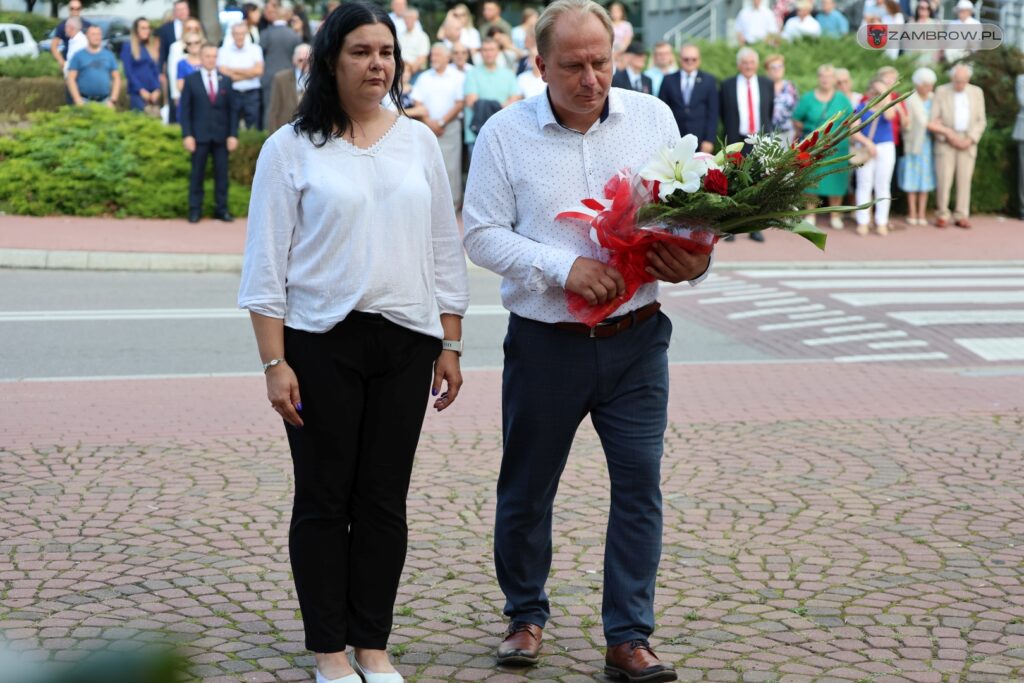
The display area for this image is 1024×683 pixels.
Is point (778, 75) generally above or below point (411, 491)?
above

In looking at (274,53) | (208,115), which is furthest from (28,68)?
(208,115)

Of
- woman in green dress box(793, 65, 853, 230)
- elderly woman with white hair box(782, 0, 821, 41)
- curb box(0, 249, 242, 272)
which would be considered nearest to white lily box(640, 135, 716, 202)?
curb box(0, 249, 242, 272)

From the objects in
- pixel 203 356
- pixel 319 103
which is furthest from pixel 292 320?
pixel 203 356

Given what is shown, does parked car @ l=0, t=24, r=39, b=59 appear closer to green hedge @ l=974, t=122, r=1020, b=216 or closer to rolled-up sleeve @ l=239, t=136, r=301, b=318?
green hedge @ l=974, t=122, r=1020, b=216

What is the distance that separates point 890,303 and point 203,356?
6.14 meters

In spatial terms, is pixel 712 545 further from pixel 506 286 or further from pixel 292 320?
pixel 292 320

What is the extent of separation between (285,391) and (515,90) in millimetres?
14447

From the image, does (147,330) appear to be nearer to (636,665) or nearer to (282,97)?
(282,97)

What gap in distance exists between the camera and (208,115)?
667 inches

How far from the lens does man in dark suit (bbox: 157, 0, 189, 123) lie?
2011 centimetres

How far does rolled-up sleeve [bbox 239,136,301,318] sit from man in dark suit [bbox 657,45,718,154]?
13.5 meters

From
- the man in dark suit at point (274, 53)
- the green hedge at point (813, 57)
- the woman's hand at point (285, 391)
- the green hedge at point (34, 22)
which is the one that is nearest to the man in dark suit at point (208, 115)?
the man in dark suit at point (274, 53)

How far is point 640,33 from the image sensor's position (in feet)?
137

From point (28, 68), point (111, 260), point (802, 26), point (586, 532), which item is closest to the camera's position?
point (586, 532)
